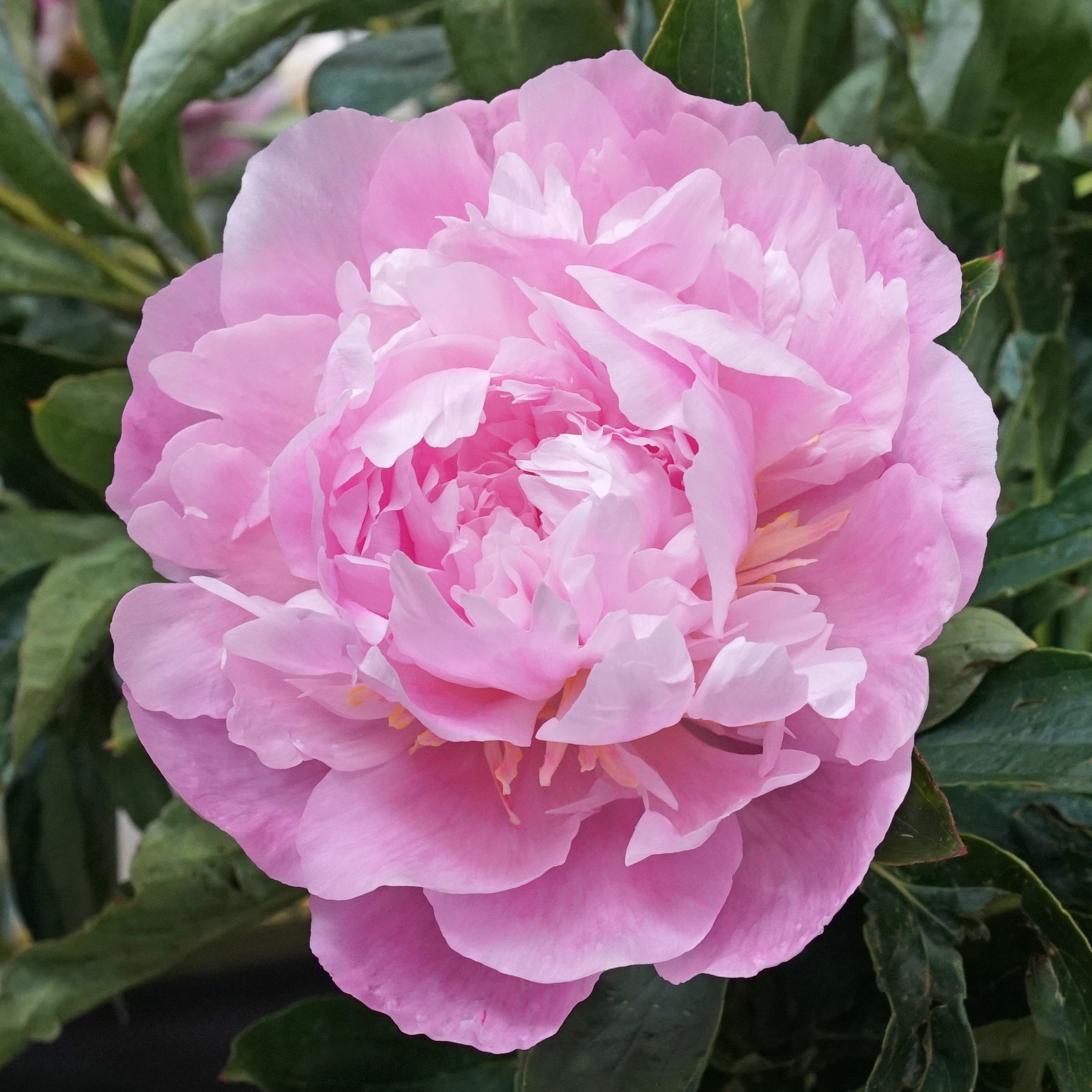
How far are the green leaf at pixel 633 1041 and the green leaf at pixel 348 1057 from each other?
0.12m

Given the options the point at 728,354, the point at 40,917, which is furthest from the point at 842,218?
the point at 40,917

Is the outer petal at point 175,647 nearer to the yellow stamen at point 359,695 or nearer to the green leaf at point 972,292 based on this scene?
the yellow stamen at point 359,695

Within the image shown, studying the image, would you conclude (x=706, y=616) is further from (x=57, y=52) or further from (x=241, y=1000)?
(x=57, y=52)

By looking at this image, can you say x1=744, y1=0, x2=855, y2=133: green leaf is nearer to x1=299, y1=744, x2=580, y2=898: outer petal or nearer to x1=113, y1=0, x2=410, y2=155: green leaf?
x1=113, y1=0, x2=410, y2=155: green leaf

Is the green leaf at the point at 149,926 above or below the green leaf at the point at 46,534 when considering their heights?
below

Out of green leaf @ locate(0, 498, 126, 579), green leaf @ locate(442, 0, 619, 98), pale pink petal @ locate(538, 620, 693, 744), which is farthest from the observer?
green leaf @ locate(0, 498, 126, 579)

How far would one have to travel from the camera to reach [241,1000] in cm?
69

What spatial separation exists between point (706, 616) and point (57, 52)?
978 millimetres

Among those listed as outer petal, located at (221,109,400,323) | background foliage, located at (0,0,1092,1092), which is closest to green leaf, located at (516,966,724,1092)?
background foliage, located at (0,0,1092,1092)

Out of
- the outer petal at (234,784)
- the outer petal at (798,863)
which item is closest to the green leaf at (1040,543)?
the outer petal at (798,863)

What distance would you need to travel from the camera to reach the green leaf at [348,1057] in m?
0.42

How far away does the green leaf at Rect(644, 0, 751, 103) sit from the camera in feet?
0.99

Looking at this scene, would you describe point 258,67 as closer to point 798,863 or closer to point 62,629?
point 62,629

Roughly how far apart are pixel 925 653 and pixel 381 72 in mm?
341
